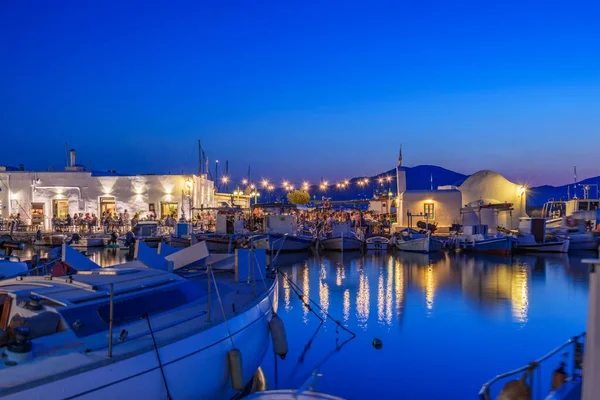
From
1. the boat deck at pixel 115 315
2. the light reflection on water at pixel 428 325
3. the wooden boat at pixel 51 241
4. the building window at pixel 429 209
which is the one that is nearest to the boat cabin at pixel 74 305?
the boat deck at pixel 115 315

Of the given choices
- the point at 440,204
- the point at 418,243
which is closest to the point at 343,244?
the point at 418,243

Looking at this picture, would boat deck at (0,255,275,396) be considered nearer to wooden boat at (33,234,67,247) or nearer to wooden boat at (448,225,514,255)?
wooden boat at (448,225,514,255)

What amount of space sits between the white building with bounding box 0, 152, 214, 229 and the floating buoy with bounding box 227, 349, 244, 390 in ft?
148

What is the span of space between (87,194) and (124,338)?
49.6m

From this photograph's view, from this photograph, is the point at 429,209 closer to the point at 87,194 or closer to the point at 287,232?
the point at 287,232

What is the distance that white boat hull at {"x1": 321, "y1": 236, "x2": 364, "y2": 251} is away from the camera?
42500 mm

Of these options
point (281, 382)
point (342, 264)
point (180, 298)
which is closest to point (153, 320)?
point (180, 298)

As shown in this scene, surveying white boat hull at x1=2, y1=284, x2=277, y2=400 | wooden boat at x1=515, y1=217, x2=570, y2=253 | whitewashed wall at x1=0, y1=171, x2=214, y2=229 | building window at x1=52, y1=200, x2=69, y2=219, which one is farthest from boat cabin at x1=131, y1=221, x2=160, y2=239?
white boat hull at x1=2, y1=284, x2=277, y2=400

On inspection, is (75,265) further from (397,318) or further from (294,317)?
(397,318)

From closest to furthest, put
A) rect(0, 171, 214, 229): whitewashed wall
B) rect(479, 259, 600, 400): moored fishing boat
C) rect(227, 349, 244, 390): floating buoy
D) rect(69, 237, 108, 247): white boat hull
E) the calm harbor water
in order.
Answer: rect(479, 259, 600, 400): moored fishing boat < rect(227, 349, 244, 390): floating buoy < the calm harbor water < rect(69, 237, 108, 247): white boat hull < rect(0, 171, 214, 229): whitewashed wall

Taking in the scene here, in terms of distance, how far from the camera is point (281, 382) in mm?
11398

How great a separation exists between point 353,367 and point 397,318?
5472mm

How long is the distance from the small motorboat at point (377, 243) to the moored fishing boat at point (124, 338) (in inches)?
1315

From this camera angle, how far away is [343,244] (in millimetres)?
42562
